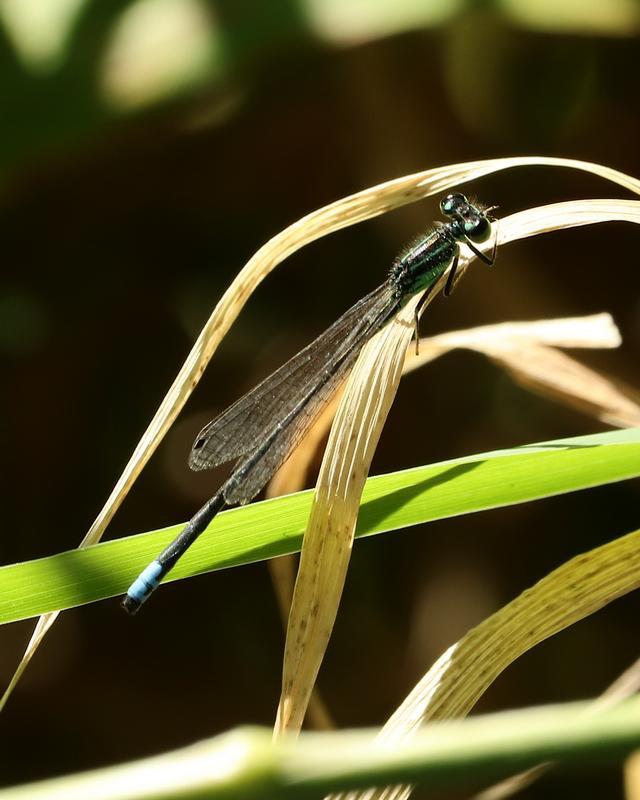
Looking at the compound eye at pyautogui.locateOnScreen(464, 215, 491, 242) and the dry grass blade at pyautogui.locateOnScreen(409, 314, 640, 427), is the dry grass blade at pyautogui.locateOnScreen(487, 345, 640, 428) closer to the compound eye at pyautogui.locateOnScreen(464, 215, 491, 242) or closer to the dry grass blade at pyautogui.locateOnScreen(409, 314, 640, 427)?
the dry grass blade at pyautogui.locateOnScreen(409, 314, 640, 427)

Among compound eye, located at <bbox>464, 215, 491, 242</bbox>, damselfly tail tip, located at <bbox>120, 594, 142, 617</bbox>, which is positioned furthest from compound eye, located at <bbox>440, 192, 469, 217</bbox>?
damselfly tail tip, located at <bbox>120, 594, 142, 617</bbox>

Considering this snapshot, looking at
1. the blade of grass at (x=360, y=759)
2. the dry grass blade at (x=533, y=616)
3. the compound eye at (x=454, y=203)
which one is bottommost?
the blade of grass at (x=360, y=759)

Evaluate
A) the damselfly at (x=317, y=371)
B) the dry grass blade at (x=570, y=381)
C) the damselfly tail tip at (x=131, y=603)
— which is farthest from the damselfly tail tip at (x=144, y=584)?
the dry grass blade at (x=570, y=381)

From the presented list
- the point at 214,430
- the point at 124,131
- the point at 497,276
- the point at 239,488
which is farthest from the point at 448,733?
the point at 497,276

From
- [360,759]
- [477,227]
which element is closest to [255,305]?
[477,227]

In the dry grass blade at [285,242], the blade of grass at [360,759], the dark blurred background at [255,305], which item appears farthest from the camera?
the dark blurred background at [255,305]

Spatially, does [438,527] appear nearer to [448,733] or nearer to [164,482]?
[164,482]

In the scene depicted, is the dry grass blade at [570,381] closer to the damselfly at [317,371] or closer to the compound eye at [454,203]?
the damselfly at [317,371]

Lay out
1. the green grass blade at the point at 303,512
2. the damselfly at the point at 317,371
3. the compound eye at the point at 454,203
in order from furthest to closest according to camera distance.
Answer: the compound eye at the point at 454,203, the damselfly at the point at 317,371, the green grass blade at the point at 303,512
